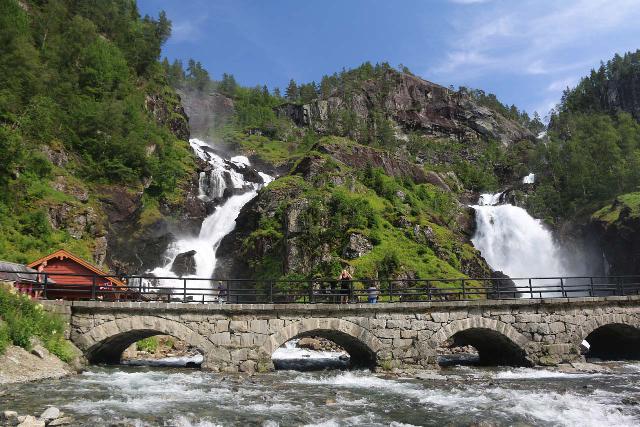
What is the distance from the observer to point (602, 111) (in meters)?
97.4

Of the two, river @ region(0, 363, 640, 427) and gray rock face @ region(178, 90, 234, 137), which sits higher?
gray rock face @ region(178, 90, 234, 137)

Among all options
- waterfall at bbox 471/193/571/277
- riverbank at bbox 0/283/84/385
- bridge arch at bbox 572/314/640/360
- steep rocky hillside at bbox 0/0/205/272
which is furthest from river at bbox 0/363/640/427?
waterfall at bbox 471/193/571/277

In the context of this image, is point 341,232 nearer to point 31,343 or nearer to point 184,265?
point 184,265

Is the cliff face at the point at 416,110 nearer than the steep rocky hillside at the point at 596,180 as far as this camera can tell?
No

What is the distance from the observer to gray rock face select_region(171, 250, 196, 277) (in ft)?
139

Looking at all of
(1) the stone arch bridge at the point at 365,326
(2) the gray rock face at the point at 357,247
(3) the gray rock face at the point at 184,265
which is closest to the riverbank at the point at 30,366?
(1) the stone arch bridge at the point at 365,326

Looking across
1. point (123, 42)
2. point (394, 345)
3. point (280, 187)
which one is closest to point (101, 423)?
point (394, 345)

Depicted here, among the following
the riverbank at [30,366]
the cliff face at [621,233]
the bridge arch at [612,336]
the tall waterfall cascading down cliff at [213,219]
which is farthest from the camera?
the cliff face at [621,233]

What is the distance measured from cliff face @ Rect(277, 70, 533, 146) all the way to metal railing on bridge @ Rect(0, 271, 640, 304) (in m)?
61.4

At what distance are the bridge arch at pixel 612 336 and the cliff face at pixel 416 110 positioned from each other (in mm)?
81344

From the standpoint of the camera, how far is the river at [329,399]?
Answer: 11586mm

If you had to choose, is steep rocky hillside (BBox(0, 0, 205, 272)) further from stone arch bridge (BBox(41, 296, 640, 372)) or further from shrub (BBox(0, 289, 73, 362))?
stone arch bridge (BBox(41, 296, 640, 372))

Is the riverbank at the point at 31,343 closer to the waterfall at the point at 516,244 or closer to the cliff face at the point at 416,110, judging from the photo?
the waterfall at the point at 516,244

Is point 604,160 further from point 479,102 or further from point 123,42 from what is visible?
point 123,42
